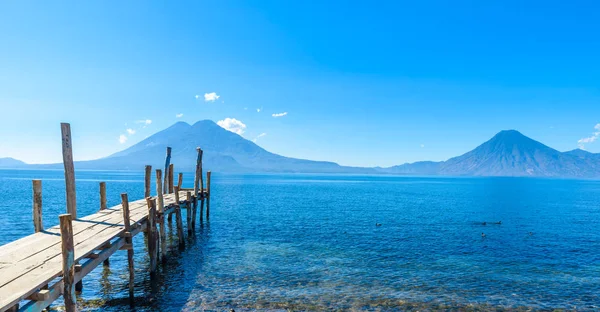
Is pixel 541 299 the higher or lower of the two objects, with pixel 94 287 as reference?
lower

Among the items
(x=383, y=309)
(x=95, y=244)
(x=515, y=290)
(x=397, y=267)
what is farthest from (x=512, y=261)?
(x=95, y=244)

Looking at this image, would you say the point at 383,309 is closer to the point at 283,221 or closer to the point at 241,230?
the point at 241,230

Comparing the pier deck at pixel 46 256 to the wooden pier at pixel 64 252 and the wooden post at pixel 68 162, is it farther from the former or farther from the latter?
the wooden post at pixel 68 162

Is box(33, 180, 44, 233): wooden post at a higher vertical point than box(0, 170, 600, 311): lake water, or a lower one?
higher

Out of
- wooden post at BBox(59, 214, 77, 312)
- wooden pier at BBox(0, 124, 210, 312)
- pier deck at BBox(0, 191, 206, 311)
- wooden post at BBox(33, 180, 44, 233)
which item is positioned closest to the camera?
pier deck at BBox(0, 191, 206, 311)

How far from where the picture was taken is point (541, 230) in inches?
1404

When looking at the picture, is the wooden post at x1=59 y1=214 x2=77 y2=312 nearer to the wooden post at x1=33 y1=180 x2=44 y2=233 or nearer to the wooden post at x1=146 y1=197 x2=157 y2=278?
the wooden post at x1=33 y1=180 x2=44 y2=233

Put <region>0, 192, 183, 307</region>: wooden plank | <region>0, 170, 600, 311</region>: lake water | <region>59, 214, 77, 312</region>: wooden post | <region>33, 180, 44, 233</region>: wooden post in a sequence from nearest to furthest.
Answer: <region>0, 192, 183, 307</region>: wooden plank
<region>59, 214, 77, 312</region>: wooden post
<region>33, 180, 44, 233</region>: wooden post
<region>0, 170, 600, 311</region>: lake water

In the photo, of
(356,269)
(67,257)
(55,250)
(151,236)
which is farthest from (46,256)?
(356,269)

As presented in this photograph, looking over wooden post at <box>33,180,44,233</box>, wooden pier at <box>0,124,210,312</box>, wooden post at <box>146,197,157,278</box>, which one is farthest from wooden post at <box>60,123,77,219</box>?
wooden post at <box>146,197,157,278</box>

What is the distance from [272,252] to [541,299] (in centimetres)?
1429

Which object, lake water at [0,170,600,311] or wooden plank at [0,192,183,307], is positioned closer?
wooden plank at [0,192,183,307]

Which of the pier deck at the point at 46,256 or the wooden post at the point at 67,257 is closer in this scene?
the pier deck at the point at 46,256

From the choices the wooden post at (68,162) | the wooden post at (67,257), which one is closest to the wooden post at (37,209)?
the wooden post at (68,162)
